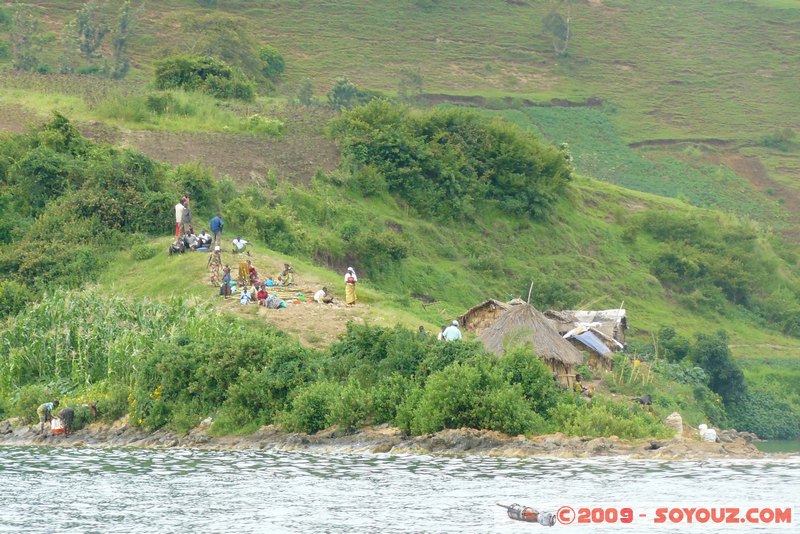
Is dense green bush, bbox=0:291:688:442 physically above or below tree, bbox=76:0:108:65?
below

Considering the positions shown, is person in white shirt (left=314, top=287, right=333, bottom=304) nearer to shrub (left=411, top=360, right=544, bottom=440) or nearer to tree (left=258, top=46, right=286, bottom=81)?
shrub (left=411, top=360, right=544, bottom=440)

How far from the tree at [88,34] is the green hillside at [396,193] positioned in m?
1.70

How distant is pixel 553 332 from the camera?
35.9m

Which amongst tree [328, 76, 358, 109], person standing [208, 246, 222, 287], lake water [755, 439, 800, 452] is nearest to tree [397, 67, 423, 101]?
tree [328, 76, 358, 109]

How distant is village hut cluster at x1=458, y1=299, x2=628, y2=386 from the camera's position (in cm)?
3484

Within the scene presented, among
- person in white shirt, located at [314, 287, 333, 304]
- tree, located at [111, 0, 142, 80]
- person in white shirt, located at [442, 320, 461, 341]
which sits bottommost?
person in white shirt, located at [314, 287, 333, 304]

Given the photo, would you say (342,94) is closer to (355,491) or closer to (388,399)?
(388,399)

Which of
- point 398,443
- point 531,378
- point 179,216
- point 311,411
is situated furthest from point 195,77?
point 398,443

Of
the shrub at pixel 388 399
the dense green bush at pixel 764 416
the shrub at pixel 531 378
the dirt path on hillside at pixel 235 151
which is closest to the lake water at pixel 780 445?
the dense green bush at pixel 764 416

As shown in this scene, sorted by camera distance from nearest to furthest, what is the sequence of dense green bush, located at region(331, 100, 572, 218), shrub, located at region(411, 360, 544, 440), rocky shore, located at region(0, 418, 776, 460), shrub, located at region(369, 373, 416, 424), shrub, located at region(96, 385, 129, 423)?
rocky shore, located at region(0, 418, 776, 460) < shrub, located at region(411, 360, 544, 440) < shrub, located at region(369, 373, 416, 424) < shrub, located at region(96, 385, 129, 423) < dense green bush, located at region(331, 100, 572, 218)

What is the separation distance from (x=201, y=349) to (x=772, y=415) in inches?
932

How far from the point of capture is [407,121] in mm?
52250

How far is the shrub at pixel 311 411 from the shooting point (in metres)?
28.9

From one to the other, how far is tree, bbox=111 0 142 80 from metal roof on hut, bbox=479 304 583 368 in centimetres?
3788
